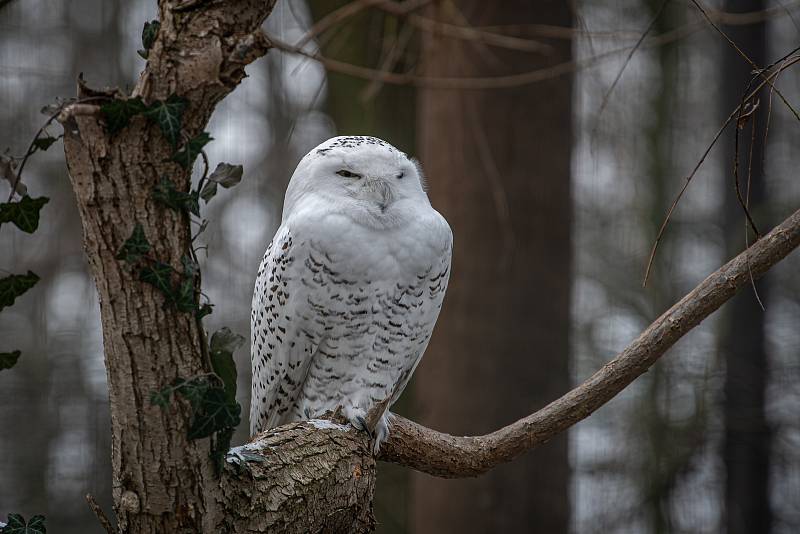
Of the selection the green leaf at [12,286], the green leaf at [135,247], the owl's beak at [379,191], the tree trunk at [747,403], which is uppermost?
the owl's beak at [379,191]

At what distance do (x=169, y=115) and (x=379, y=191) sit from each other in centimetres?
93

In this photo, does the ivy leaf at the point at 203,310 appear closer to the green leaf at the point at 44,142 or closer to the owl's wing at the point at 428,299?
the green leaf at the point at 44,142

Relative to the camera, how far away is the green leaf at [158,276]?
1475 millimetres

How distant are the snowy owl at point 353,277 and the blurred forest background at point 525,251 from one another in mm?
1329

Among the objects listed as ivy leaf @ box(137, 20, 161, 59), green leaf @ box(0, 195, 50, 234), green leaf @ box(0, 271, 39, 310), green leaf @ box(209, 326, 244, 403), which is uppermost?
ivy leaf @ box(137, 20, 161, 59)

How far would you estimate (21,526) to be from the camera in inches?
62.4

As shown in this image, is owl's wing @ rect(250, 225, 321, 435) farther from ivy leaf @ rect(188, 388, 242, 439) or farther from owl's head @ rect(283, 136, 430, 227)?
ivy leaf @ rect(188, 388, 242, 439)

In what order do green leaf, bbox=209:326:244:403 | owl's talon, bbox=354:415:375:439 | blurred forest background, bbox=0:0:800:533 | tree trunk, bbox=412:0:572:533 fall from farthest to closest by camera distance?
1. tree trunk, bbox=412:0:572:533
2. blurred forest background, bbox=0:0:800:533
3. owl's talon, bbox=354:415:375:439
4. green leaf, bbox=209:326:244:403

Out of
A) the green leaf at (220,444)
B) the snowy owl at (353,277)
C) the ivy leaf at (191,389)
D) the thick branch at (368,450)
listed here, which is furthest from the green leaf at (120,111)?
the snowy owl at (353,277)

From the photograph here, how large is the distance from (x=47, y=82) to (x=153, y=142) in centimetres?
428

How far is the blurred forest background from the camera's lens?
13.3 feet

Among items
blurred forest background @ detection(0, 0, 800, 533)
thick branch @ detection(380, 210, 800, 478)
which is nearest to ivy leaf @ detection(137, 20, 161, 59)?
thick branch @ detection(380, 210, 800, 478)

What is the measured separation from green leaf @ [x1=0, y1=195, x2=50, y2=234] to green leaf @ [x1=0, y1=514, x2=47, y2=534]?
54cm

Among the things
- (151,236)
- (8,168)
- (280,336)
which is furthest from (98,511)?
(280,336)
